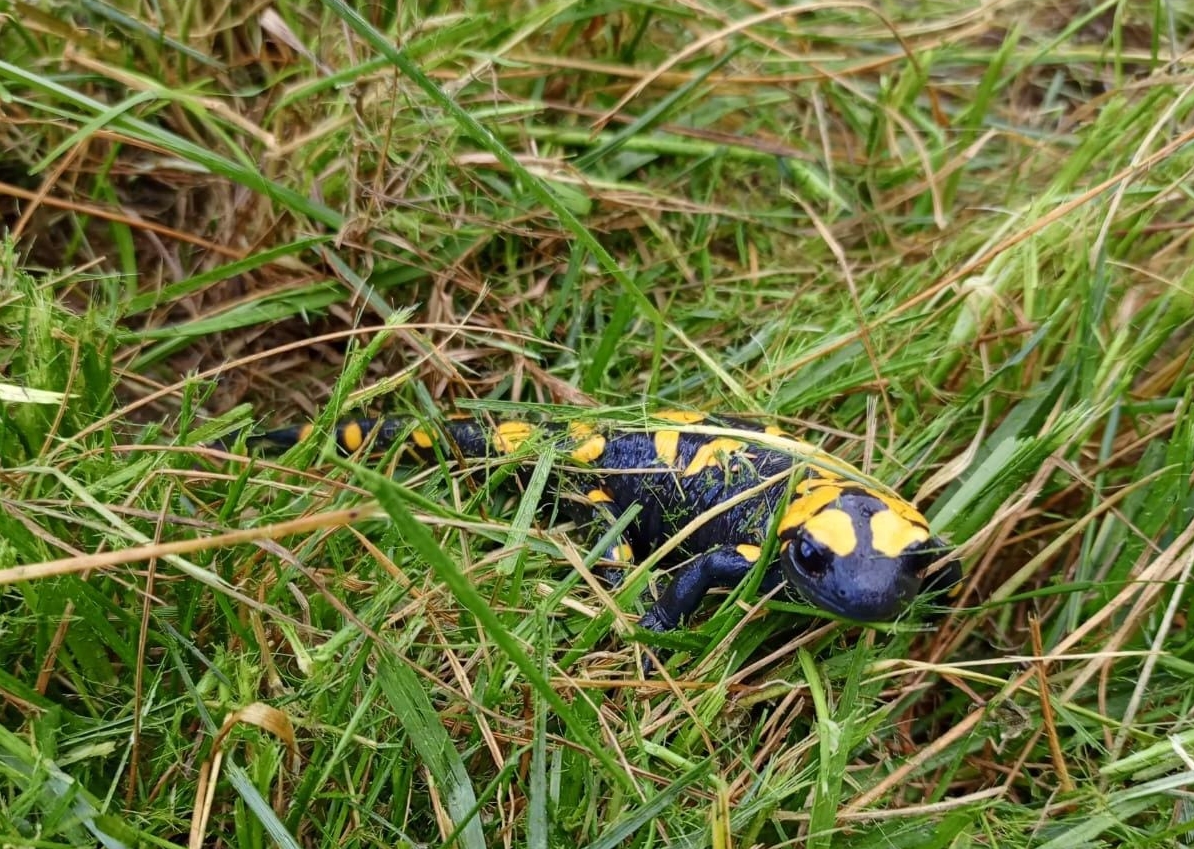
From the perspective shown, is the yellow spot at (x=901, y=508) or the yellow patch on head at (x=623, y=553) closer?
the yellow spot at (x=901, y=508)

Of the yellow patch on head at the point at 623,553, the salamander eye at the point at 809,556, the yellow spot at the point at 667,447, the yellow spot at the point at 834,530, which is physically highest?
the yellow spot at the point at 834,530

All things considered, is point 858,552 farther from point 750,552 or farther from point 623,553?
point 623,553

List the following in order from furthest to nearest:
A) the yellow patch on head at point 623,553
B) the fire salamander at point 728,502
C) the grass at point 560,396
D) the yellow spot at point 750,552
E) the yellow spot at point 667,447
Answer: the yellow spot at point 667,447
the yellow patch on head at point 623,553
the yellow spot at point 750,552
the fire salamander at point 728,502
the grass at point 560,396

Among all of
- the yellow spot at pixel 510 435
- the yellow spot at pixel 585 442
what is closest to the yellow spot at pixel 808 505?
the yellow spot at pixel 585 442

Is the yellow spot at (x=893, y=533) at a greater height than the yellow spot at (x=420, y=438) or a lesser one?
greater

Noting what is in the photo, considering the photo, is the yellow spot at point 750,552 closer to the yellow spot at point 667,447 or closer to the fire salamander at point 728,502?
the fire salamander at point 728,502

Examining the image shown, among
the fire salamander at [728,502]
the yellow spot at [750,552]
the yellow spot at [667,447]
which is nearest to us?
the fire salamander at [728,502]

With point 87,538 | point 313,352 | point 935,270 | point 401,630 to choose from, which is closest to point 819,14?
point 935,270
